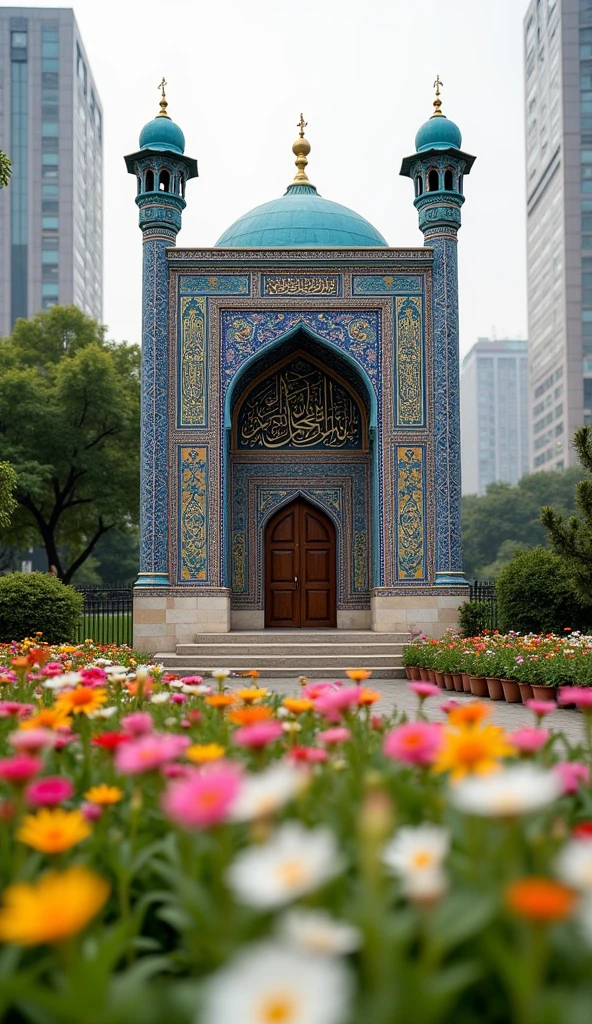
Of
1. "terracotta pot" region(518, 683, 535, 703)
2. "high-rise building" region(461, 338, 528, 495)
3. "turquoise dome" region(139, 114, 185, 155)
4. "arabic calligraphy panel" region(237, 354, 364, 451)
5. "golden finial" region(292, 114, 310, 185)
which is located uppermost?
"high-rise building" region(461, 338, 528, 495)

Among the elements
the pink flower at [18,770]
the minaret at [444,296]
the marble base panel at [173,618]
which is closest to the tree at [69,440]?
the marble base panel at [173,618]

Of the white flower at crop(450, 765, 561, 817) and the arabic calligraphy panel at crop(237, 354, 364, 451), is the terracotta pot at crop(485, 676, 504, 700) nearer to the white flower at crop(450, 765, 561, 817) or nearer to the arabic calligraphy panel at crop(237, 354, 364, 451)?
the arabic calligraphy panel at crop(237, 354, 364, 451)

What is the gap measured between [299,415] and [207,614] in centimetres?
428

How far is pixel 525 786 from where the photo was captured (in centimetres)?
116

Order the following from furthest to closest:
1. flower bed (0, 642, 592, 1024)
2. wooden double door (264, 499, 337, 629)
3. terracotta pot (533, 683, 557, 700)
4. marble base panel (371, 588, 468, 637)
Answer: wooden double door (264, 499, 337, 629), marble base panel (371, 588, 468, 637), terracotta pot (533, 683, 557, 700), flower bed (0, 642, 592, 1024)

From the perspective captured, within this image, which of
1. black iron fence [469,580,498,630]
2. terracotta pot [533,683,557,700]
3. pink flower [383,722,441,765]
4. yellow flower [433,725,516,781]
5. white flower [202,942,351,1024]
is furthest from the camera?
black iron fence [469,580,498,630]

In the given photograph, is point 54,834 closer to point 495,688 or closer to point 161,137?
point 495,688

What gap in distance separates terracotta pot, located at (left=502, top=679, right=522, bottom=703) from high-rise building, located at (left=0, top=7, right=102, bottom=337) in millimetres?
64573

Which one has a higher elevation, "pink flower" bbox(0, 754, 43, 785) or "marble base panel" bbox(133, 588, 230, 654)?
"pink flower" bbox(0, 754, 43, 785)

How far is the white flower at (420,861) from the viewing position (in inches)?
40.8

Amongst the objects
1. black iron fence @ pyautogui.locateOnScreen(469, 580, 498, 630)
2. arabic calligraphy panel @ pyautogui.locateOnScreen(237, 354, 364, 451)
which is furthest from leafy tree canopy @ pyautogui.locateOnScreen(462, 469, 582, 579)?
arabic calligraphy panel @ pyautogui.locateOnScreen(237, 354, 364, 451)

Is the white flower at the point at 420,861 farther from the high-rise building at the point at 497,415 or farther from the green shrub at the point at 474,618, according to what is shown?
the high-rise building at the point at 497,415

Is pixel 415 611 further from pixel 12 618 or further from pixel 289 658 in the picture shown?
pixel 12 618

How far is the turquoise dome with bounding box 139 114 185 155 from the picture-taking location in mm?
16281
